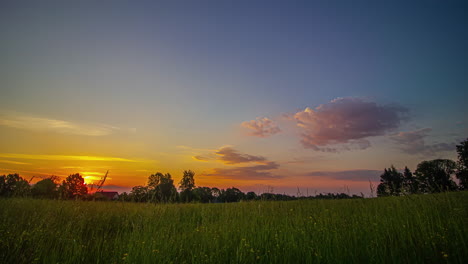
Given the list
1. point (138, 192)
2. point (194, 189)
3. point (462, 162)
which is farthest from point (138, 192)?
point (462, 162)

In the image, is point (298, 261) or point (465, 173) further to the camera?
point (465, 173)

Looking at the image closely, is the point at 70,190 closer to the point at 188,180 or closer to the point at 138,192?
the point at 138,192

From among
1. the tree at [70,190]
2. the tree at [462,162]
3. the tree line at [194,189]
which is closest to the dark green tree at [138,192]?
the tree line at [194,189]

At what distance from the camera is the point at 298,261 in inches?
155

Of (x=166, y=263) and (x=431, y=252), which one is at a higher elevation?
(x=431, y=252)

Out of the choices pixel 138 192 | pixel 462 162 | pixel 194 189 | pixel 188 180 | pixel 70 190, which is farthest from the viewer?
pixel 188 180

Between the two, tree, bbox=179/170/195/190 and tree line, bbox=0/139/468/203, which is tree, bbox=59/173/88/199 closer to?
tree line, bbox=0/139/468/203

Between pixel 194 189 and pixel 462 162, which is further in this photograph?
pixel 462 162

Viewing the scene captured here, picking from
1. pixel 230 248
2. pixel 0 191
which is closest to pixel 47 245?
pixel 230 248

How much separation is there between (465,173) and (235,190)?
174 ft

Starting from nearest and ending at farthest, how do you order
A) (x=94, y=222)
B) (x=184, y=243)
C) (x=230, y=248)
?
(x=230, y=248)
(x=184, y=243)
(x=94, y=222)

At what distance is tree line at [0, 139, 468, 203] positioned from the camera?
8180 mm

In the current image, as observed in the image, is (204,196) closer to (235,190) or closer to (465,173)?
(235,190)

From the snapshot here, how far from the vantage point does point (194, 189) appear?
27297 mm
